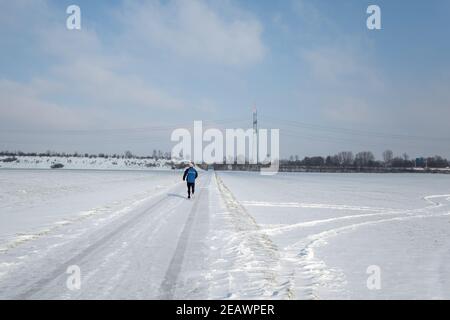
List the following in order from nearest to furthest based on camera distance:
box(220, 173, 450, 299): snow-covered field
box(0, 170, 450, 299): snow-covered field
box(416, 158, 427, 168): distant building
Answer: box(0, 170, 450, 299): snow-covered field
box(220, 173, 450, 299): snow-covered field
box(416, 158, 427, 168): distant building

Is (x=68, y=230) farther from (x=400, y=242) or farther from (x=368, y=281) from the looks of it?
(x=400, y=242)

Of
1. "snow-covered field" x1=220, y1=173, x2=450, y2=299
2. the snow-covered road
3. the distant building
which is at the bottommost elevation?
"snow-covered field" x1=220, y1=173, x2=450, y2=299

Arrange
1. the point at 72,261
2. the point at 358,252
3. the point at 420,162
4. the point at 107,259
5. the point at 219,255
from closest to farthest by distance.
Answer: the point at 72,261 < the point at 107,259 < the point at 219,255 < the point at 358,252 < the point at 420,162

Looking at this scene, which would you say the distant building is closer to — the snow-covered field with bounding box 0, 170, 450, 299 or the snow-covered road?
the snow-covered field with bounding box 0, 170, 450, 299

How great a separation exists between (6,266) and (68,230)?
3.27 m

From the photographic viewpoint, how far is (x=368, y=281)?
546 cm

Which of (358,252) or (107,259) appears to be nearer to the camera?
(107,259)

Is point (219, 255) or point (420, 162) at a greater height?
point (420, 162)

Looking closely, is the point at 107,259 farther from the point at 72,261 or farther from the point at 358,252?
the point at 358,252

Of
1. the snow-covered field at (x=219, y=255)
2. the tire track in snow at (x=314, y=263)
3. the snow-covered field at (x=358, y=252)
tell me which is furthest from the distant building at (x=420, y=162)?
the tire track in snow at (x=314, y=263)

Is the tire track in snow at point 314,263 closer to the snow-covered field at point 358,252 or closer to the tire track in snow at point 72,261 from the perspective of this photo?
the snow-covered field at point 358,252

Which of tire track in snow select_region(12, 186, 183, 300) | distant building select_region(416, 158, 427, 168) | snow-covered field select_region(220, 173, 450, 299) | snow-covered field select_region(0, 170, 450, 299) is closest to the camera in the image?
tire track in snow select_region(12, 186, 183, 300)

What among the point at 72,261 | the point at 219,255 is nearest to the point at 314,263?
the point at 219,255

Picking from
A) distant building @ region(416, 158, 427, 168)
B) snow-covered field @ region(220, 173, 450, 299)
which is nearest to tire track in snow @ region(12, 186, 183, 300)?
snow-covered field @ region(220, 173, 450, 299)
